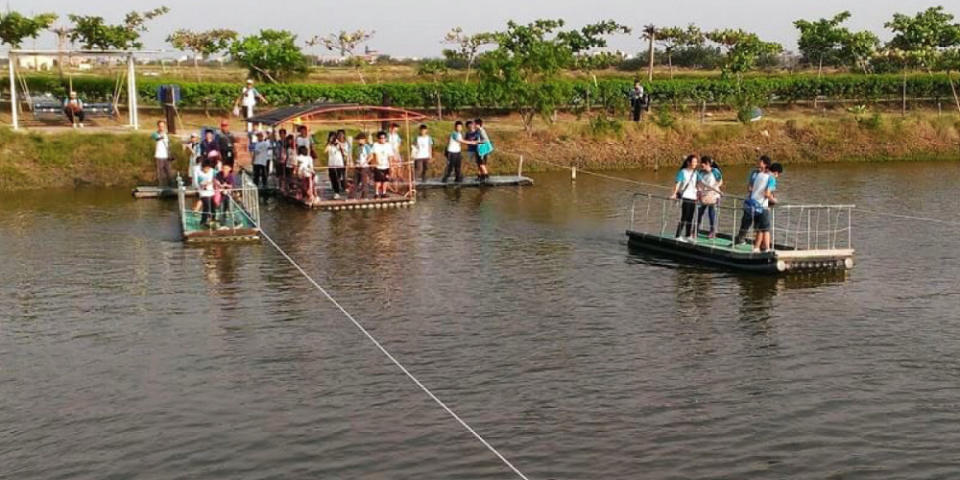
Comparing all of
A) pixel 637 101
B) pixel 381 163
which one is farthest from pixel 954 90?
pixel 381 163

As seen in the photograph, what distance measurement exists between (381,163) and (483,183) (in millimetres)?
5946

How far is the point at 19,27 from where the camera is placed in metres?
48.0

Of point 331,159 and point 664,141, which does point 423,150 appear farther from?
point 664,141

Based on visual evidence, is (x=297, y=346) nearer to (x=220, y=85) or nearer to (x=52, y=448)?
(x=52, y=448)

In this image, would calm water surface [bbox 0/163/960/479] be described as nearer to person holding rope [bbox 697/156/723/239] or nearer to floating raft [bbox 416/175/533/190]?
person holding rope [bbox 697/156/723/239]

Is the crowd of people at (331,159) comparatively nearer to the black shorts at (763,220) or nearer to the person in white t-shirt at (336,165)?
the person in white t-shirt at (336,165)

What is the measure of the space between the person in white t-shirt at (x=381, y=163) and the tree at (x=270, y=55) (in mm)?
21106

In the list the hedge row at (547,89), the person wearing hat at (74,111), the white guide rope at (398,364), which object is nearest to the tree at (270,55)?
the hedge row at (547,89)

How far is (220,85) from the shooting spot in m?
48.0

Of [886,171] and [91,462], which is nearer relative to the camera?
[91,462]

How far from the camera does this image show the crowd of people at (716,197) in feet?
72.7

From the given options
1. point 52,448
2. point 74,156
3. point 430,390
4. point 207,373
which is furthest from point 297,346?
point 74,156

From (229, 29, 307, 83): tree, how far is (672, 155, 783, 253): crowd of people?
102 ft

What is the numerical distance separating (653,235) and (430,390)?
11.0m
